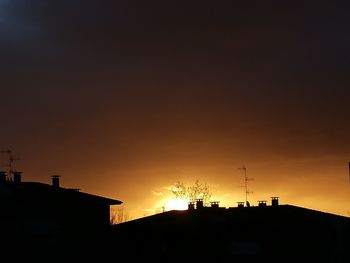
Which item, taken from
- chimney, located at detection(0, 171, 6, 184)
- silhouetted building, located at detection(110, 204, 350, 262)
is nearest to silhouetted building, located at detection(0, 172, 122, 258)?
chimney, located at detection(0, 171, 6, 184)

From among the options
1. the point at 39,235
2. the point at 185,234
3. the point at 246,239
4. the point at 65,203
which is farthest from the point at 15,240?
the point at 246,239

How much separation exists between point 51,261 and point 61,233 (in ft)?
9.16

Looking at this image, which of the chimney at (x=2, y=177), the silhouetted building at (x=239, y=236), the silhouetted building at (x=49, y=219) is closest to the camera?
the silhouetted building at (x=49, y=219)

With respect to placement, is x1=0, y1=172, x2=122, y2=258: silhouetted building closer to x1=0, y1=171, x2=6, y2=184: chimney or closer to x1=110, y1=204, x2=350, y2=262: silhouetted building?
x1=0, y1=171, x2=6, y2=184: chimney

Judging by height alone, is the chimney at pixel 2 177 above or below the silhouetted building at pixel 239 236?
above

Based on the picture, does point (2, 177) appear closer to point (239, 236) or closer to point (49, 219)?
point (49, 219)

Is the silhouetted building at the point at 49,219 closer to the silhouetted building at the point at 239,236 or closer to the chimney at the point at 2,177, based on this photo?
the chimney at the point at 2,177

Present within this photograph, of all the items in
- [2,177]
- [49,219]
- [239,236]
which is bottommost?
[239,236]

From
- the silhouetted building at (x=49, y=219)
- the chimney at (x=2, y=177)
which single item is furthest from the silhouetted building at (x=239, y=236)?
the chimney at (x=2, y=177)

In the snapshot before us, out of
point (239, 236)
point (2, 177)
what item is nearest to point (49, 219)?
point (2, 177)

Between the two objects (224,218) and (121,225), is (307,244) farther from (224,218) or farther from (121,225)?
(121,225)

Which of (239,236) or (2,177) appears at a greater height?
(2,177)

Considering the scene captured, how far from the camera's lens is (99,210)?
144ft

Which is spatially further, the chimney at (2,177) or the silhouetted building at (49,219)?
the chimney at (2,177)
